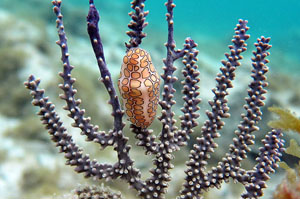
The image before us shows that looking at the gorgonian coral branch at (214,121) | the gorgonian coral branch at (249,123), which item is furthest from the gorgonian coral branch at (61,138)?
the gorgonian coral branch at (249,123)

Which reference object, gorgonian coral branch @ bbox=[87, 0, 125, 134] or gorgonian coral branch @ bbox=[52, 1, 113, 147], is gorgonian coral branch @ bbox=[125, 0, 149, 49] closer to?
gorgonian coral branch @ bbox=[87, 0, 125, 134]

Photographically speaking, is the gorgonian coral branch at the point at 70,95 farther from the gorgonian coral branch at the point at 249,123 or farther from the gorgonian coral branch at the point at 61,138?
the gorgonian coral branch at the point at 249,123

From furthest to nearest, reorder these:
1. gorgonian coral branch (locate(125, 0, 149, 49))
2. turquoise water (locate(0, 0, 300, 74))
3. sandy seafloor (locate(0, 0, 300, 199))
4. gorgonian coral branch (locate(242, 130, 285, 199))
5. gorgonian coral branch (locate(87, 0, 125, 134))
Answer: turquoise water (locate(0, 0, 300, 74)) < sandy seafloor (locate(0, 0, 300, 199)) < gorgonian coral branch (locate(242, 130, 285, 199)) < gorgonian coral branch (locate(125, 0, 149, 49)) < gorgonian coral branch (locate(87, 0, 125, 134))

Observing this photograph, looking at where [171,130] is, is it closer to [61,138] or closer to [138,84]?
[138,84]

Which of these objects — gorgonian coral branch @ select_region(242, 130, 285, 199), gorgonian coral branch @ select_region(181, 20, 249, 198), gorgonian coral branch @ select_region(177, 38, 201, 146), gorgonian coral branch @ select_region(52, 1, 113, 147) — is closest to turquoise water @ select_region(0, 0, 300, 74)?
gorgonian coral branch @ select_region(52, 1, 113, 147)

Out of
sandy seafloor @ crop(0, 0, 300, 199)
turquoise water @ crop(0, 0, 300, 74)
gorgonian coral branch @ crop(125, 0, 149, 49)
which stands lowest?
gorgonian coral branch @ crop(125, 0, 149, 49)

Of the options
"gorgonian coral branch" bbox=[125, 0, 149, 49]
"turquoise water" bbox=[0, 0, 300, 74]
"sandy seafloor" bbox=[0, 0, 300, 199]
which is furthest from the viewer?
"turquoise water" bbox=[0, 0, 300, 74]
